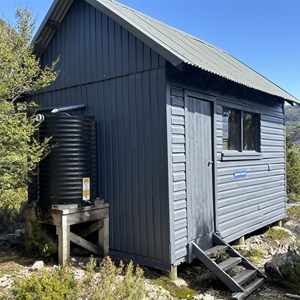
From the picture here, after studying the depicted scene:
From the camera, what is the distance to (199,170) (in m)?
6.09

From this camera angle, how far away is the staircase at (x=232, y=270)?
5.08 meters

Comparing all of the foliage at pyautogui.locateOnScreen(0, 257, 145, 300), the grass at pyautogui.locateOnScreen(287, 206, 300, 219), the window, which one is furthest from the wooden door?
the grass at pyautogui.locateOnScreen(287, 206, 300, 219)

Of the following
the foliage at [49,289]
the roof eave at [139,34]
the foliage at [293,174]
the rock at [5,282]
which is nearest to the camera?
the foliage at [49,289]

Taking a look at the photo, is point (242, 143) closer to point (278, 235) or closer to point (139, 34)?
point (278, 235)

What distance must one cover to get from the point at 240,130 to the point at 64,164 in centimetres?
416

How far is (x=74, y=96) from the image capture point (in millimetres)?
6684

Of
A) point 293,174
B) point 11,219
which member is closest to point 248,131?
point 11,219

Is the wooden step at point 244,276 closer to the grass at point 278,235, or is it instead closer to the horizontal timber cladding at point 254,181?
the horizontal timber cladding at point 254,181

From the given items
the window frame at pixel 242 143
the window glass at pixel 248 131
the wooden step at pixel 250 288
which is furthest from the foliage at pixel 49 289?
the window glass at pixel 248 131

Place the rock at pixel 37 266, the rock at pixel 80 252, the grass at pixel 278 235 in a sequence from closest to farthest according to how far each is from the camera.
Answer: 1. the rock at pixel 37 266
2. the rock at pixel 80 252
3. the grass at pixel 278 235

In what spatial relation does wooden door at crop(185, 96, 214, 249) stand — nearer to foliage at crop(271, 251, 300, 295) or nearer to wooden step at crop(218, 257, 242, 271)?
wooden step at crop(218, 257, 242, 271)

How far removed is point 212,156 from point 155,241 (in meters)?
2.11

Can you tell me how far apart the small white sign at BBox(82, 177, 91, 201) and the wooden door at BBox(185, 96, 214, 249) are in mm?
1780

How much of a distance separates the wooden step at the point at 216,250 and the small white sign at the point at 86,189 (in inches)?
91.4
